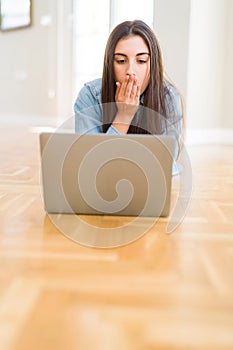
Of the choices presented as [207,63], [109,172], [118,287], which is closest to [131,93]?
[109,172]

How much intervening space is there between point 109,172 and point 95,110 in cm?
36

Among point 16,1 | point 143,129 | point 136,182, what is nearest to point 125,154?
point 136,182

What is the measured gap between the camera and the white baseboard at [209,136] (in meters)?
3.64

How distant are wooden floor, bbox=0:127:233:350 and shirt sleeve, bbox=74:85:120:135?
0.29m

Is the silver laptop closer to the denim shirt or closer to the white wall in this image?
the denim shirt

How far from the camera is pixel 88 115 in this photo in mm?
1529

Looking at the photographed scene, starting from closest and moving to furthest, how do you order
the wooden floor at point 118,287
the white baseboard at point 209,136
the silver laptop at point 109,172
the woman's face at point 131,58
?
the wooden floor at point 118,287 → the silver laptop at point 109,172 → the woman's face at point 131,58 → the white baseboard at point 209,136

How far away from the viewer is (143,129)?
1521 millimetres

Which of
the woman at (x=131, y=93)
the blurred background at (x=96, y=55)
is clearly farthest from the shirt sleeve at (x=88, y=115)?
the blurred background at (x=96, y=55)

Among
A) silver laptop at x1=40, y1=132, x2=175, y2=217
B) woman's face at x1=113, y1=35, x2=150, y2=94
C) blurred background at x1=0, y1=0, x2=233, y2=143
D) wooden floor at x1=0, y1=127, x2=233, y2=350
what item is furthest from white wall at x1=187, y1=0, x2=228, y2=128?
silver laptop at x1=40, y1=132, x2=175, y2=217

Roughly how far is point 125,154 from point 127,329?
1.94 feet

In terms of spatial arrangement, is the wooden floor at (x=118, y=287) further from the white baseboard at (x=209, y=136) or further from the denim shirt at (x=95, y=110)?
the white baseboard at (x=209, y=136)

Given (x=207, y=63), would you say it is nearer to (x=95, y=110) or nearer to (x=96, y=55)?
(x=96, y=55)

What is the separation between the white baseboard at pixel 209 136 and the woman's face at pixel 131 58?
7.25ft
